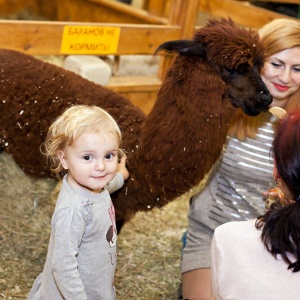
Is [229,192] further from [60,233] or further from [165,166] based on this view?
[60,233]

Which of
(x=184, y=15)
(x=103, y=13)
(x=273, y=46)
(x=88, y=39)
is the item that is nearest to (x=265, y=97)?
(x=273, y=46)

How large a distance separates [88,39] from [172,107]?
4.29 ft

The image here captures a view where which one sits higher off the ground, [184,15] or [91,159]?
[184,15]

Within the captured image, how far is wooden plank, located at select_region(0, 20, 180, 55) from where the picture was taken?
3465 millimetres

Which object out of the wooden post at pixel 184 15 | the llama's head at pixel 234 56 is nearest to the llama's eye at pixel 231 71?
the llama's head at pixel 234 56

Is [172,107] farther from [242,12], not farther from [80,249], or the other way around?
[242,12]

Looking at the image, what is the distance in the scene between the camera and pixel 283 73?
9.18 feet

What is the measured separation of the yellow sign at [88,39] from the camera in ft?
12.1

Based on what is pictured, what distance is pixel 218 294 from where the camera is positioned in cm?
175

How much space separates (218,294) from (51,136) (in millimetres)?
768

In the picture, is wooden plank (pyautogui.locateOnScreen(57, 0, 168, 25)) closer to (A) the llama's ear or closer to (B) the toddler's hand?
(A) the llama's ear

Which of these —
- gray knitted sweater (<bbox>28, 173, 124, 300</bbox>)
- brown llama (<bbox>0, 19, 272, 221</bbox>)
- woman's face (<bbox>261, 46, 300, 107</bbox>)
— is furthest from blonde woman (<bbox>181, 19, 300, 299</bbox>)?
gray knitted sweater (<bbox>28, 173, 124, 300</bbox>)

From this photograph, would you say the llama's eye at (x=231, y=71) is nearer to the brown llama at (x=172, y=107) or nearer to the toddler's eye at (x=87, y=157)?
the brown llama at (x=172, y=107)

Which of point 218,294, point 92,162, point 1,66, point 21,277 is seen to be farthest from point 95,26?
point 218,294
